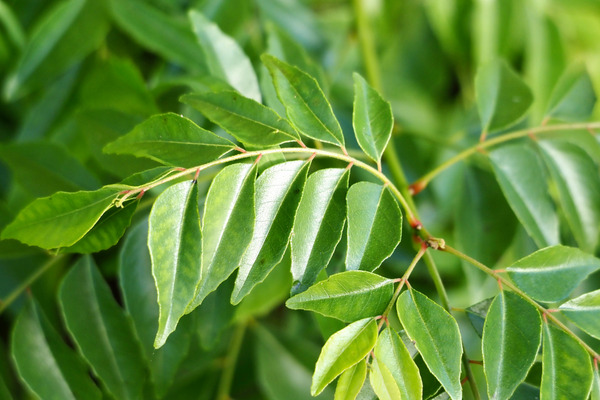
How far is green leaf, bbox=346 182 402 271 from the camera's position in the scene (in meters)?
0.37

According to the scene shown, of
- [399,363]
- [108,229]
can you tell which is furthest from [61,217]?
[399,363]

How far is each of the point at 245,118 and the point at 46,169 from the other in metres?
0.26

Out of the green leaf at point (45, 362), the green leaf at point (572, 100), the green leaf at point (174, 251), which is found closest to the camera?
the green leaf at point (174, 251)

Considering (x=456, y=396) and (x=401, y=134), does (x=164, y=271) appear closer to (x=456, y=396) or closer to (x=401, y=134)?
(x=456, y=396)

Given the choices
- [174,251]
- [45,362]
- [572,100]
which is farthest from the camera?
[572,100]

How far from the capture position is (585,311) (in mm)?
381

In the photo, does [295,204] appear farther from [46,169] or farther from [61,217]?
[46,169]

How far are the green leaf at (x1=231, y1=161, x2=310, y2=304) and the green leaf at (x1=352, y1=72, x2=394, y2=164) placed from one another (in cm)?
6

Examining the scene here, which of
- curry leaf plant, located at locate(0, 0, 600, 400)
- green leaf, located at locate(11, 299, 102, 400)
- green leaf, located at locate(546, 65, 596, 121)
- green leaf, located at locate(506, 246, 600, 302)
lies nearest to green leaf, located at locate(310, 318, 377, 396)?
curry leaf plant, located at locate(0, 0, 600, 400)

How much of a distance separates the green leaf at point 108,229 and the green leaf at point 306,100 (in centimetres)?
14

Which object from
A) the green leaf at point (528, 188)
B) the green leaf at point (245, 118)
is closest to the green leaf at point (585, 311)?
the green leaf at point (528, 188)

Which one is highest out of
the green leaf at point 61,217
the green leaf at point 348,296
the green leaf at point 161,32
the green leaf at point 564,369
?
the green leaf at point 161,32

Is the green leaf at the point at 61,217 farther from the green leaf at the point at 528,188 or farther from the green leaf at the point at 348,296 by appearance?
the green leaf at the point at 528,188

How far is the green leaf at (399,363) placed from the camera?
346mm
